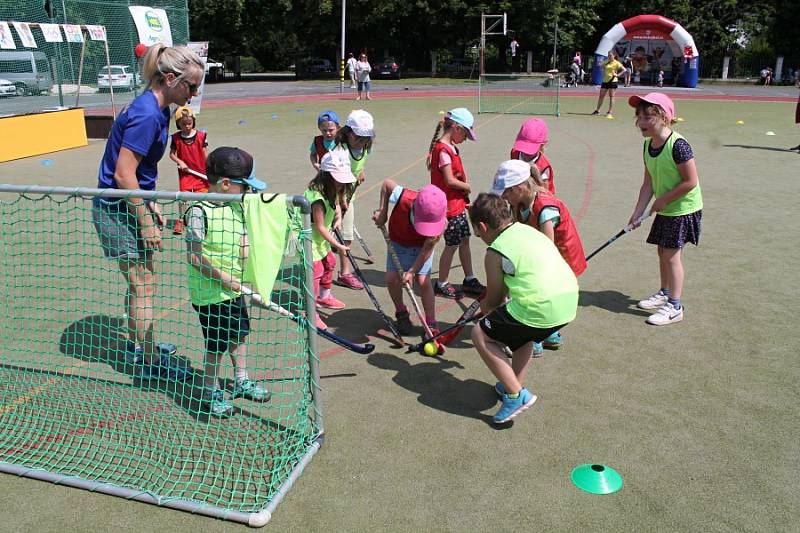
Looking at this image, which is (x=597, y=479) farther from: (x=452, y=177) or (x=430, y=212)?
(x=452, y=177)

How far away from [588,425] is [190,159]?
5.54 metres

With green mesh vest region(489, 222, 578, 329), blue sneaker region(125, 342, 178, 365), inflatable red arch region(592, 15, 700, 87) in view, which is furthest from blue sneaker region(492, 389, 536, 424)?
inflatable red arch region(592, 15, 700, 87)

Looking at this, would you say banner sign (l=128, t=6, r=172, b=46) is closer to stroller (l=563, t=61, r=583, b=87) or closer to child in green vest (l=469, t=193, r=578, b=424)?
child in green vest (l=469, t=193, r=578, b=424)

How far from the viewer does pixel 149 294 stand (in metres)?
4.42

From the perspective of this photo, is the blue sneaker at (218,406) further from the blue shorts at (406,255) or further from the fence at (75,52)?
the fence at (75,52)

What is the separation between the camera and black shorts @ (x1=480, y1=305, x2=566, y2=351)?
12.7ft

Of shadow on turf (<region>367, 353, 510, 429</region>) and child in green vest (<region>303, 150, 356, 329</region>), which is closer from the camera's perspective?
shadow on turf (<region>367, 353, 510, 429</region>)

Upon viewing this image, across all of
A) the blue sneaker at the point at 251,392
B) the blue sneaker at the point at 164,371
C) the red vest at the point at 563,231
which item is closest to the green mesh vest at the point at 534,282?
the red vest at the point at 563,231

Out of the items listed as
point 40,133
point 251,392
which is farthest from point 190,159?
point 40,133

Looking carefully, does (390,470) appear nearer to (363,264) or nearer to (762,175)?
(363,264)

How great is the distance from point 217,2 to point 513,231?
49.0 meters

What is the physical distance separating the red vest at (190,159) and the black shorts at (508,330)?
479 cm

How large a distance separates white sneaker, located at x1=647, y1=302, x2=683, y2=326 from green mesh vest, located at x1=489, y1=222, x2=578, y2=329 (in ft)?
6.69

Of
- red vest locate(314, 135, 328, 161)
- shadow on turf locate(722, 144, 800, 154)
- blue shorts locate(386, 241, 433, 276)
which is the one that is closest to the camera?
blue shorts locate(386, 241, 433, 276)
